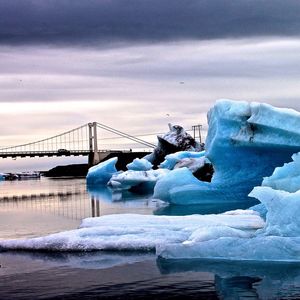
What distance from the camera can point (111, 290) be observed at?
29.1 ft

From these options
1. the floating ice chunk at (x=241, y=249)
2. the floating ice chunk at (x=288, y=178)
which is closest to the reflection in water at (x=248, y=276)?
the floating ice chunk at (x=241, y=249)

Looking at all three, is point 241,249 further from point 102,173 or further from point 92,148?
point 92,148

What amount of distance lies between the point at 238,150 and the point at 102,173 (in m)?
24.3

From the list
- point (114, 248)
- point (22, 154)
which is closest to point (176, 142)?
point (114, 248)

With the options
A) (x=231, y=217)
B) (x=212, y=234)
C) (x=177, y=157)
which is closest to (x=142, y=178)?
(x=177, y=157)

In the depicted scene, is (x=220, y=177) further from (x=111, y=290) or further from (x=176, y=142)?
(x=176, y=142)

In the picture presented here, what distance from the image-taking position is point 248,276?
30.9 ft

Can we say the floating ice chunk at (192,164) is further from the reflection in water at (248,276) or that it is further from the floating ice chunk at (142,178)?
the reflection in water at (248,276)

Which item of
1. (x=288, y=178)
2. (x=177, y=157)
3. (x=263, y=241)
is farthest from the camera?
(x=177, y=157)

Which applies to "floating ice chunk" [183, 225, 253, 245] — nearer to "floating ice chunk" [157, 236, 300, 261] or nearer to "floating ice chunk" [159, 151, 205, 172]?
"floating ice chunk" [157, 236, 300, 261]

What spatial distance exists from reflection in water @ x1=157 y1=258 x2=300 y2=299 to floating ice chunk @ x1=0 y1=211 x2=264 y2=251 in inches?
40.7

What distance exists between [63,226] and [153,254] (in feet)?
18.3

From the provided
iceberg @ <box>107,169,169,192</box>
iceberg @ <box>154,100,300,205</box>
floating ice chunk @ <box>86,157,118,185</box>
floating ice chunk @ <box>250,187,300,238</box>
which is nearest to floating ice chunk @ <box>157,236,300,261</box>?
floating ice chunk @ <box>250,187,300,238</box>

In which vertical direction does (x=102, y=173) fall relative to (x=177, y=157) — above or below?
below
